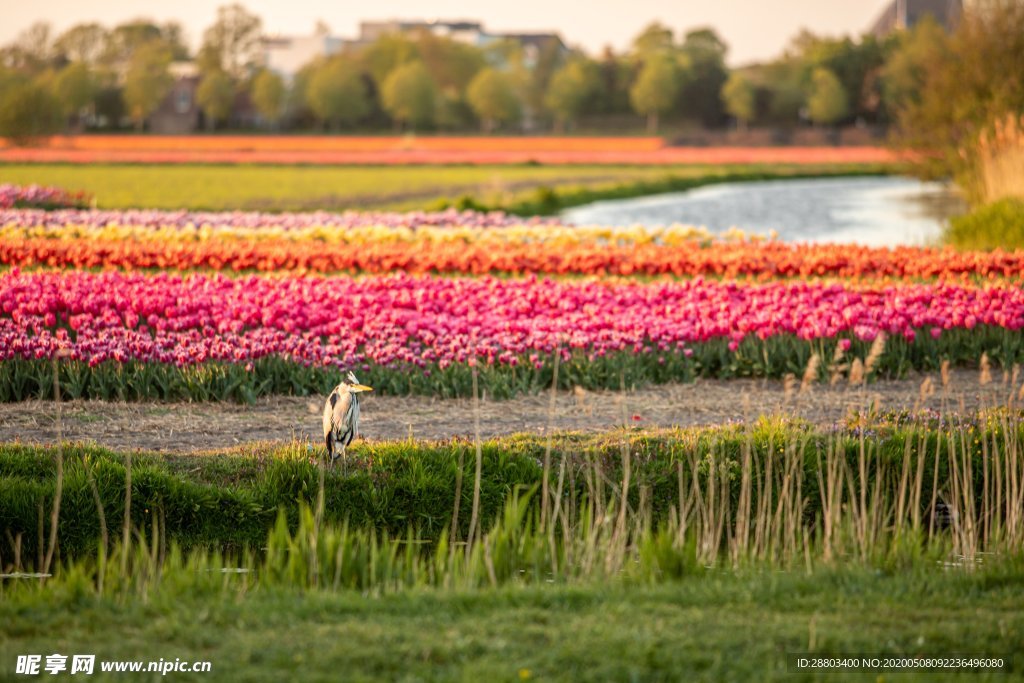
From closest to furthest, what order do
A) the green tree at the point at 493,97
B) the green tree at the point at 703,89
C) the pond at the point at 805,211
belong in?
the pond at the point at 805,211
the green tree at the point at 493,97
the green tree at the point at 703,89

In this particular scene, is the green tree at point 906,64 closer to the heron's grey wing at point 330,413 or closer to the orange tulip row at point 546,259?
the orange tulip row at point 546,259

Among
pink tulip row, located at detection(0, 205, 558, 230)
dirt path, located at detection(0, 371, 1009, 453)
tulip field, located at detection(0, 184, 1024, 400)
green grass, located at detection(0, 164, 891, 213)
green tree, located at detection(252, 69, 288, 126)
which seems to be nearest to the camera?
dirt path, located at detection(0, 371, 1009, 453)

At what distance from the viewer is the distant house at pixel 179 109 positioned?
108688 mm

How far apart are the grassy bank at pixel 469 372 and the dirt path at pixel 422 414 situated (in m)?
0.16

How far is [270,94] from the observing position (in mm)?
102375

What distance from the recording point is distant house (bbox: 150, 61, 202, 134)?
108688 millimetres

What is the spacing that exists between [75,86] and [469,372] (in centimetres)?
8772

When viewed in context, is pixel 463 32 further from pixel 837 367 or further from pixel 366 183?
pixel 837 367

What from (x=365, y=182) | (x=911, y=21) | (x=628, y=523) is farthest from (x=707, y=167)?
(x=911, y=21)

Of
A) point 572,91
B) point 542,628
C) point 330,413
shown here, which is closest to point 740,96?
point 572,91

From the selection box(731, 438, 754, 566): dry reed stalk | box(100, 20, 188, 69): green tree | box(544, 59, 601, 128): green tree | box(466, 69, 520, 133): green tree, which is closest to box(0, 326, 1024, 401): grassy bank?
box(731, 438, 754, 566): dry reed stalk

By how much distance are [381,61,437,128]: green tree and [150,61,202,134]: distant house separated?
731 inches

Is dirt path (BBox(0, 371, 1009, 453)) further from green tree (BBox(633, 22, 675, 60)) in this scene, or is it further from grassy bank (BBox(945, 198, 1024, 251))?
green tree (BBox(633, 22, 675, 60))
